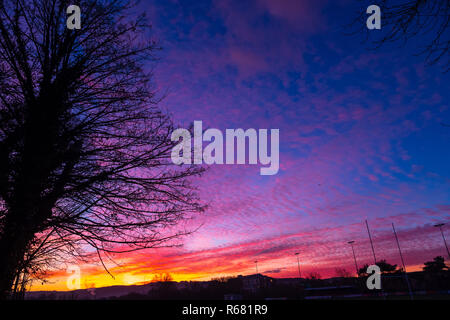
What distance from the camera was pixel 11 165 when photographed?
415cm

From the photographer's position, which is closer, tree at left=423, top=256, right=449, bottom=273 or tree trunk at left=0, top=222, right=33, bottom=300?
tree trunk at left=0, top=222, right=33, bottom=300

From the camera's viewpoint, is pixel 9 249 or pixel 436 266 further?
pixel 436 266

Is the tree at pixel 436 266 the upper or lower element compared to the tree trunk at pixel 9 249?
upper

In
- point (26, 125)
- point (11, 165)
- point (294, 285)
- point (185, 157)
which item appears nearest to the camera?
point (11, 165)

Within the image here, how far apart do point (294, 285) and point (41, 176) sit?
94.7 m

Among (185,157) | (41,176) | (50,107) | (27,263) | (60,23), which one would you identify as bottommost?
(27,263)

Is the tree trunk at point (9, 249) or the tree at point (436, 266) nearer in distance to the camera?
the tree trunk at point (9, 249)

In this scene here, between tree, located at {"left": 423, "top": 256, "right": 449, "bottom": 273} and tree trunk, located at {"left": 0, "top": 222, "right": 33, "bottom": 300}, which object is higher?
tree, located at {"left": 423, "top": 256, "right": 449, "bottom": 273}

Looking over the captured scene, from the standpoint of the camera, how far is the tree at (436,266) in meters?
76.6

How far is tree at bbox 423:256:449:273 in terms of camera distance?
7656cm

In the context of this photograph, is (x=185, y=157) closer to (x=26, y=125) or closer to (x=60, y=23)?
(x=26, y=125)

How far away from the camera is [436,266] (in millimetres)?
77875
